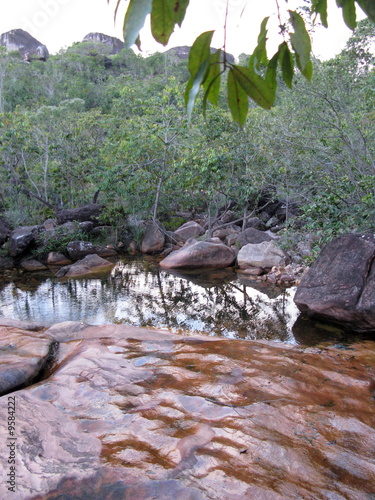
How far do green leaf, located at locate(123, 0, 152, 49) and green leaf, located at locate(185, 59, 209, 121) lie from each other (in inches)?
5.5

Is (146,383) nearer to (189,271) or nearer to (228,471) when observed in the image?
(228,471)

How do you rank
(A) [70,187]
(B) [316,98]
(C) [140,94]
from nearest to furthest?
(B) [316,98] → (A) [70,187] → (C) [140,94]

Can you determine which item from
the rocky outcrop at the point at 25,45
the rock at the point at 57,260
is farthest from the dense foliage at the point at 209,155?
the rocky outcrop at the point at 25,45

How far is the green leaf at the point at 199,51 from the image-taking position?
81 centimetres

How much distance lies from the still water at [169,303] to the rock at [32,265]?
449mm

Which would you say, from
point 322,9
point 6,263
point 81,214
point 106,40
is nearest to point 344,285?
point 322,9

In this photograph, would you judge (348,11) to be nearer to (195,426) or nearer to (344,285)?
(195,426)

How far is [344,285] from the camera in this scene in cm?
569

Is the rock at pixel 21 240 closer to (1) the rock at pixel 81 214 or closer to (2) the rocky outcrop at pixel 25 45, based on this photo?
(1) the rock at pixel 81 214

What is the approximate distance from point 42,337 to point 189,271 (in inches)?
Answer: 231

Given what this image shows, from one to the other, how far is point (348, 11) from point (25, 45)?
46.2 m

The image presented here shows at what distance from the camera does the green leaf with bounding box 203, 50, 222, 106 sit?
2.76ft

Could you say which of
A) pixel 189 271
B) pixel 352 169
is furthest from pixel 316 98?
pixel 189 271

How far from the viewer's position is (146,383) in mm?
3398
